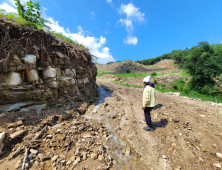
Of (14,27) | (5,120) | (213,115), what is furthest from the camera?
(213,115)

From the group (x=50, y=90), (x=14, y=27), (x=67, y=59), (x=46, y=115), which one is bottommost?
(x=46, y=115)

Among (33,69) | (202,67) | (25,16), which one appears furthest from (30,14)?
(202,67)

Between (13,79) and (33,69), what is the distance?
764 millimetres

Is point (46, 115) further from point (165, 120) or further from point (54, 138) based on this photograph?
point (165, 120)

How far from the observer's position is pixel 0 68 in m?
3.52

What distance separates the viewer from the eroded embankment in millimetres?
3697

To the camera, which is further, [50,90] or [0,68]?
[50,90]

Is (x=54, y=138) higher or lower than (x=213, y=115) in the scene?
higher

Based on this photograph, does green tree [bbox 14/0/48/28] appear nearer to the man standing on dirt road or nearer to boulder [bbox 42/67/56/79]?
boulder [bbox 42/67/56/79]

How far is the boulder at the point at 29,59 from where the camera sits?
4012mm

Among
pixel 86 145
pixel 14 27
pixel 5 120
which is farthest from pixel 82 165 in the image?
pixel 14 27

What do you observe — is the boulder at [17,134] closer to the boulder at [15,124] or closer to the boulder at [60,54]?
the boulder at [15,124]

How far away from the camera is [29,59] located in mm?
4098

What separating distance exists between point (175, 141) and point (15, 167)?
445 centimetres
